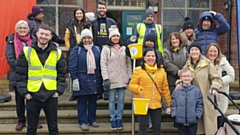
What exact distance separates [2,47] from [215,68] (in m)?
4.22

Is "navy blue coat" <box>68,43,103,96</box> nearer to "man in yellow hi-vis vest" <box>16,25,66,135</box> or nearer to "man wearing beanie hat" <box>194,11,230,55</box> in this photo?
"man in yellow hi-vis vest" <box>16,25,66,135</box>

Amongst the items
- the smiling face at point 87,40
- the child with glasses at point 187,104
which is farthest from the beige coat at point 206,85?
the smiling face at point 87,40

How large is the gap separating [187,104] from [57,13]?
5.84 metres

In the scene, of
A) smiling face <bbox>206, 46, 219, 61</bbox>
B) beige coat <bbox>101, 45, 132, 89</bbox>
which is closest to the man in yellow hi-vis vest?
beige coat <bbox>101, 45, 132, 89</bbox>

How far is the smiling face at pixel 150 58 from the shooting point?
425 cm

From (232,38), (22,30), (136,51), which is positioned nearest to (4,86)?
(22,30)

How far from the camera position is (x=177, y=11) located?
905 centimetres

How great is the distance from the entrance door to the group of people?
3.57 m

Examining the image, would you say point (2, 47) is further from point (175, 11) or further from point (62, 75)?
point (175, 11)

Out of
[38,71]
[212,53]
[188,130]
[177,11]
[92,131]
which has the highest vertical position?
[177,11]

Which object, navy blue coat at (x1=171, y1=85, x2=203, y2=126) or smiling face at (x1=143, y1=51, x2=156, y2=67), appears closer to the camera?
navy blue coat at (x1=171, y1=85, x2=203, y2=126)

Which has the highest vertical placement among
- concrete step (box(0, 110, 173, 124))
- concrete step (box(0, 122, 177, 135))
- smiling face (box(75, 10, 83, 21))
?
smiling face (box(75, 10, 83, 21))

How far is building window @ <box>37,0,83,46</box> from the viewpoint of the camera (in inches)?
338

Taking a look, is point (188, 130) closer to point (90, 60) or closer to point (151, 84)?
point (151, 84)
